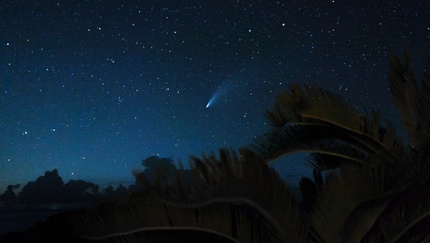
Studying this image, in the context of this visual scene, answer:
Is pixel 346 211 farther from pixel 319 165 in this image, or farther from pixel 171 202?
pixel 319 165

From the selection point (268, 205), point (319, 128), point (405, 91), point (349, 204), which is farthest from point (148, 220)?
point (405, 91)

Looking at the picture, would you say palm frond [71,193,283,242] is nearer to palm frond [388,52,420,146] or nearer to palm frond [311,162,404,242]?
palm frond [311,162,404,242]

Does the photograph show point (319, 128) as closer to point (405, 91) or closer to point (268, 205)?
point (405, 91)

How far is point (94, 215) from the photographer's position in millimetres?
3846

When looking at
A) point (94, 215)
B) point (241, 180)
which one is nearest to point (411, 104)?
point (241, 180)

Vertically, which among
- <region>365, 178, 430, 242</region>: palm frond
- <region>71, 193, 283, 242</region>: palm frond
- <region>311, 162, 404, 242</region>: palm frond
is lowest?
<region>365, 178, 430, 242</region>: palm frond

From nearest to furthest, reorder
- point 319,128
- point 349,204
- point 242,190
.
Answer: point 242,190, point 349,204, point 319,128

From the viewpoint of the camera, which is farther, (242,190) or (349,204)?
(349,204)

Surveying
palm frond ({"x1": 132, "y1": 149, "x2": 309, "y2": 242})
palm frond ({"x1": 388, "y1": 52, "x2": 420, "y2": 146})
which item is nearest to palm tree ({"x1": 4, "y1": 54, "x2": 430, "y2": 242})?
palm frond ({"x1": 132, "y1": 149, "x2": 309, "y2": 242})

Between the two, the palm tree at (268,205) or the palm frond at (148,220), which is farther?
the palm frond at (148,220)

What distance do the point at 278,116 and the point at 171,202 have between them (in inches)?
73.5

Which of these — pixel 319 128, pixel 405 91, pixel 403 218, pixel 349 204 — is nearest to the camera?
pixel 349 204

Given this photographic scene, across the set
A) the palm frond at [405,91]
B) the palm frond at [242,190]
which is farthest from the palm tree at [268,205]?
the palm frond at [405,91]

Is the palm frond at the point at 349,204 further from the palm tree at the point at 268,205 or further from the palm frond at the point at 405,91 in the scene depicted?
the palm frond at the point at 405,91
